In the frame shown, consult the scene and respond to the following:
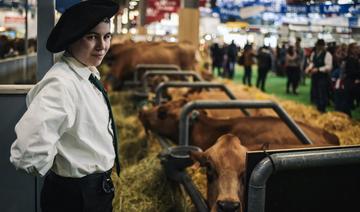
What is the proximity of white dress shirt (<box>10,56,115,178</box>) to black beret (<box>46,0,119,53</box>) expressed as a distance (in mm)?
133

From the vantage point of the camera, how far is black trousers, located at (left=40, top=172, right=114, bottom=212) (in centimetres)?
259

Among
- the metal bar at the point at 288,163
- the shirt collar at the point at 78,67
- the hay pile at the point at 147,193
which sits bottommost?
the hay pile at the point at 147,193

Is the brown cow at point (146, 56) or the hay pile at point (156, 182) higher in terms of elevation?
the brown cow at point (146, 56)

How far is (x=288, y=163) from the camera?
2.45 meters

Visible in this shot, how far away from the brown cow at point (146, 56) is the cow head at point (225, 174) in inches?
406

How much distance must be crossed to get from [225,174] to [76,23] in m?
1.66

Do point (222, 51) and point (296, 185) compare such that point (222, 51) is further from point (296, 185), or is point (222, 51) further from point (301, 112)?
point (296, 185)

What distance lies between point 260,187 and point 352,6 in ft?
7.93

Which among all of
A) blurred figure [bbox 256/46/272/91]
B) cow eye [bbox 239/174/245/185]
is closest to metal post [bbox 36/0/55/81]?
cow eye [bbox 239/174/245/185]

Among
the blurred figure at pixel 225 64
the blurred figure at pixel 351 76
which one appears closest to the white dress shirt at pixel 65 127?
the blurred figure at pixel 351 76

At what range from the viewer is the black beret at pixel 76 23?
252 centimetres

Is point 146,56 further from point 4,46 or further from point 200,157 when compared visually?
point 200,157

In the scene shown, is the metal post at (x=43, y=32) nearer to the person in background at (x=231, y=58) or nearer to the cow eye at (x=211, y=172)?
the cow eye at (x=211, y=172)

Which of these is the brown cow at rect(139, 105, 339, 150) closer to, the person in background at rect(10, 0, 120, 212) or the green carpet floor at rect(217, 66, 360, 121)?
the person in background at rect(10, 0, 120, 212)
